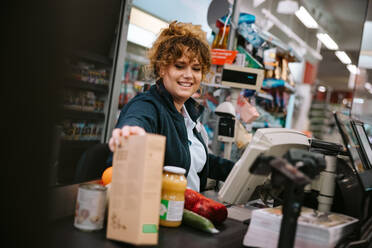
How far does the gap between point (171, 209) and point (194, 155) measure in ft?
3.10

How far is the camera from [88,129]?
12.0 feet

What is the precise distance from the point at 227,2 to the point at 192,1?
61 cm

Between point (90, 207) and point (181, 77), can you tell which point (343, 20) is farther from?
point (90, 207)

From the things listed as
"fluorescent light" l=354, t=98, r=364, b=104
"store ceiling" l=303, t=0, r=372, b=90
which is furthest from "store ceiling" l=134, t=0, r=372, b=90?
"fluorescent light" l=354, t=98, r=364, b=104

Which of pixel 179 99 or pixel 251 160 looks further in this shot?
pixel 179 99

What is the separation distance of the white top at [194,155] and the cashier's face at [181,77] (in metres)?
0.21

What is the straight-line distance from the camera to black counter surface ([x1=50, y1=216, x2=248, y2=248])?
972mm

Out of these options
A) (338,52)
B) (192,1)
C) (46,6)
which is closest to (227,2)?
(192,1)

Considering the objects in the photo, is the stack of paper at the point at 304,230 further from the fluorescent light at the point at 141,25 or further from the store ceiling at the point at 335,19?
the store ceiling at the point at 335,19

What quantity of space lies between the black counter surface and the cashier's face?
0.91 meters

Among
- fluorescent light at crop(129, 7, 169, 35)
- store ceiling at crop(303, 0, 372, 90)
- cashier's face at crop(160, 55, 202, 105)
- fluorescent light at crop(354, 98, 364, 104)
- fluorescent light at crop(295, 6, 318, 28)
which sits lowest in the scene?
cashier's face at crop(160, 55, 202, 105)

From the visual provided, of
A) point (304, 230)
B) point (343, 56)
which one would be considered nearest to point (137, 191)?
point (304, 230)

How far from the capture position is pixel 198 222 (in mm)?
1188

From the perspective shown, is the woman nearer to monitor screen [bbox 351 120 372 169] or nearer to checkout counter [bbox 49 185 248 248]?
checkout counter [bbox 49 185 248 248]
